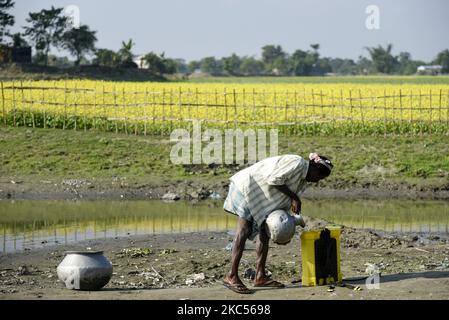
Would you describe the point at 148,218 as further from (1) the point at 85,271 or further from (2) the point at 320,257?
(2) the point at 320,257

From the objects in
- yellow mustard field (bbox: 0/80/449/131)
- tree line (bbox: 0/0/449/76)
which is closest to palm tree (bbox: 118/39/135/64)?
tree line (bbox: 0/0/449/76)

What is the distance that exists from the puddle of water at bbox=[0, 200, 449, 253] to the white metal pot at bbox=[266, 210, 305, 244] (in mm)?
5775

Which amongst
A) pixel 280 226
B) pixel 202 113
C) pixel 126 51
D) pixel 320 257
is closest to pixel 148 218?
pixel 320 257

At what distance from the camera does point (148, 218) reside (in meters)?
18.9

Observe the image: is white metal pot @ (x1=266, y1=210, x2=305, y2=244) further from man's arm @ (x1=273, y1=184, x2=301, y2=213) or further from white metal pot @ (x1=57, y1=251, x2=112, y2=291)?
white metal pot @ (x1=57, y1=251, x2=112, y2=291)

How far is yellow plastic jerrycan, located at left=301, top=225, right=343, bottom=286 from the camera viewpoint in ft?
34.8

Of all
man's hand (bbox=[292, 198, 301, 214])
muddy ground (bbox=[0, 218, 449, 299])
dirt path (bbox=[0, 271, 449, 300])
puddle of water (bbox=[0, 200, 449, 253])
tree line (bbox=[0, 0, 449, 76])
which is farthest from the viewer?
tree line (bbox=[0, 0, 449, 76])

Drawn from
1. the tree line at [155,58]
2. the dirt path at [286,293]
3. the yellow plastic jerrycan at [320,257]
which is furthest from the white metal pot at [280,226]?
the tree line at [155,58]

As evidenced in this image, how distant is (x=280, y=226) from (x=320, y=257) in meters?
0.69
